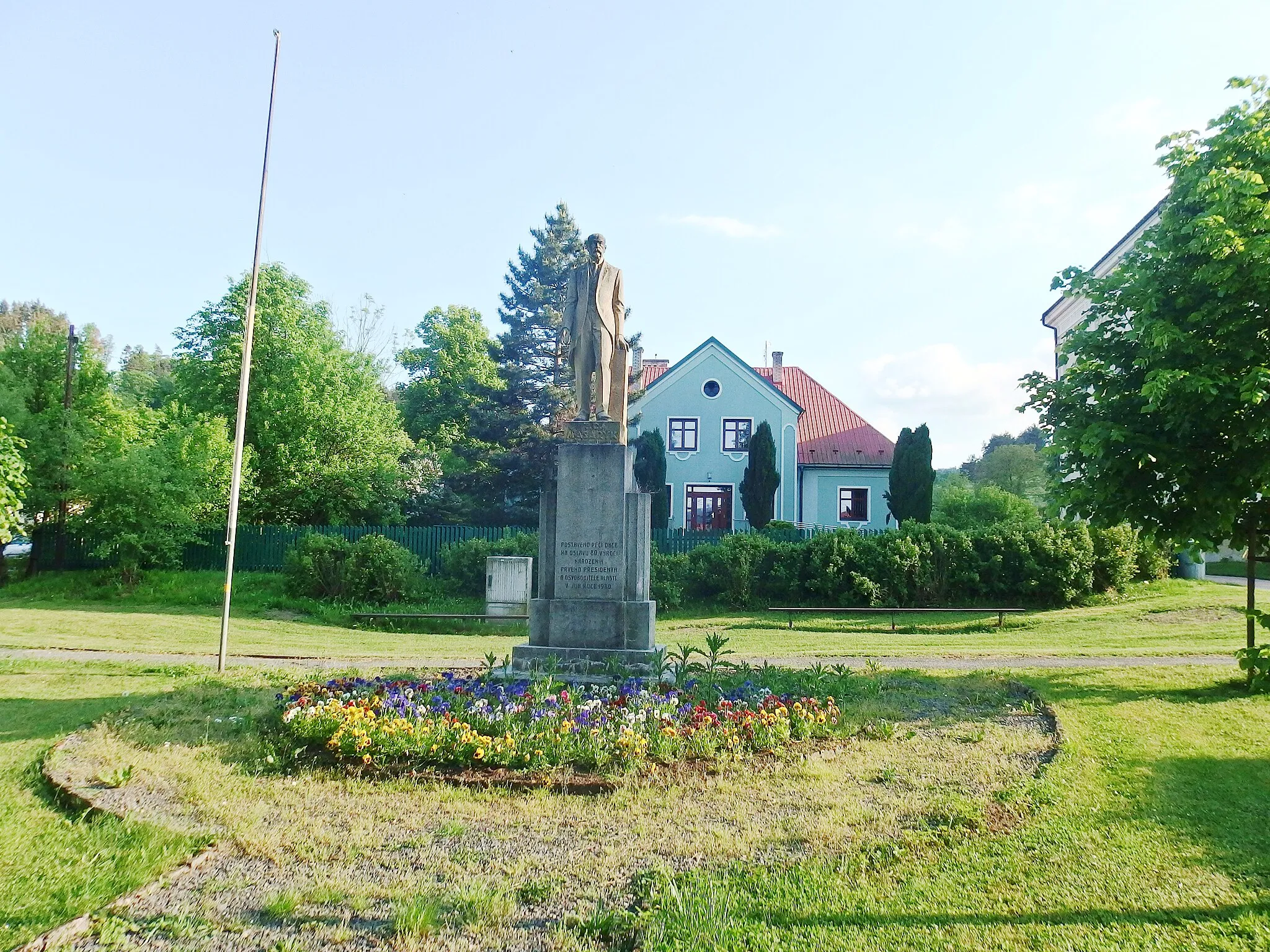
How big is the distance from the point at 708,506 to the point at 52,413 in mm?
24882

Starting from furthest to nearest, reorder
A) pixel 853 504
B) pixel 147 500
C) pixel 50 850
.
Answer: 1. pixel 853 504
2. pixel 147 500
3. pixel 50 850

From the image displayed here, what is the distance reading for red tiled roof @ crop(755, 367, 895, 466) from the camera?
40000 mm

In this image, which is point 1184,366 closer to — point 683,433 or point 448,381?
point 683,433

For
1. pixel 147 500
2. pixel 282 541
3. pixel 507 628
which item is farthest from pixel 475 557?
pixel 147 500

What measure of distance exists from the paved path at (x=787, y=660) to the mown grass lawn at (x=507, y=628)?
49 cm

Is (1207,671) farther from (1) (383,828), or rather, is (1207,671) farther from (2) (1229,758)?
(1) (383,828)

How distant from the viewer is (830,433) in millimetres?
41562

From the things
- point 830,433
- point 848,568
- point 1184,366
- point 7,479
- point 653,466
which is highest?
point 830,433

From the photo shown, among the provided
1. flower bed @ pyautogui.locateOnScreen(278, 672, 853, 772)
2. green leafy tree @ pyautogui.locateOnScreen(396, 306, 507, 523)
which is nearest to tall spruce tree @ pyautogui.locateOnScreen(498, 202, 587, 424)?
green leafy tree @ pyautogui.locateOnScreen(396, 306, 507, 523)

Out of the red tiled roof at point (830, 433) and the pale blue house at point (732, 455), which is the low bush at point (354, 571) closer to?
the pale blue house at point (732, 455)

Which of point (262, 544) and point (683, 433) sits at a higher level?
point (683, 433)

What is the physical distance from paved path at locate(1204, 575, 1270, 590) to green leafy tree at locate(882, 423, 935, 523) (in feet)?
31.1

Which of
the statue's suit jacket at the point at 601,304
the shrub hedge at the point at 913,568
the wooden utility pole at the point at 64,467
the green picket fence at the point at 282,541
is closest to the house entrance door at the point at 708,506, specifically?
A: the green picket fence at the point at 282,541

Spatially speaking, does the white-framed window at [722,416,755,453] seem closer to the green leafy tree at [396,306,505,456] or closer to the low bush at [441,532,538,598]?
the green leafy tree at [396,306,505,456]
